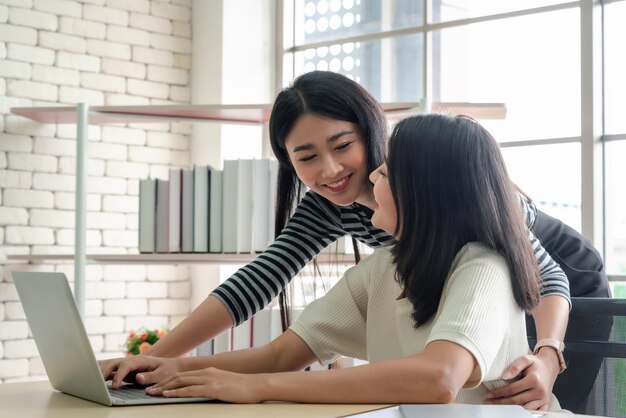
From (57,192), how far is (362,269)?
261 cm

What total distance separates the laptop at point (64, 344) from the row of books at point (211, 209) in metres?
1.82

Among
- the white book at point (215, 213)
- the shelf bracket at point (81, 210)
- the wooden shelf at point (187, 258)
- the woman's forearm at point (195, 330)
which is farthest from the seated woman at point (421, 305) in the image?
the shelf bracket at point (81, 210)

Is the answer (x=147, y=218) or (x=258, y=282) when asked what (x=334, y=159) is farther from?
(x=147, y=218)

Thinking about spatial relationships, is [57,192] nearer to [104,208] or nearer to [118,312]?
[104,208]

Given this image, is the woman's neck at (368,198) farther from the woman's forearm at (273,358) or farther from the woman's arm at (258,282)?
the woman's forearm at (273,358)

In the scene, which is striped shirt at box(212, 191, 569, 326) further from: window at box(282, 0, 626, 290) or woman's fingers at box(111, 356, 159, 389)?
window at box(282, 0, 626, 290)

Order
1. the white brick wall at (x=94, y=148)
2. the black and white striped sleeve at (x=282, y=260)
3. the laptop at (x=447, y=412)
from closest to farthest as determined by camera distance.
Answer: the laptop at (x=447, y=412) < the black and white striped sleeve at (x=282, y=260) < the white brick wall at (x=94, y=148)

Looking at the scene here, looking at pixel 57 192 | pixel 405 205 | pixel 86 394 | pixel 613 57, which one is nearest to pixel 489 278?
pixel 405 205

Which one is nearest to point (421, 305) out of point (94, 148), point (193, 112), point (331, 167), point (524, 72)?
point (331, 167)

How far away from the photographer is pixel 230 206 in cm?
328

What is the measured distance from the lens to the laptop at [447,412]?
3.46ft

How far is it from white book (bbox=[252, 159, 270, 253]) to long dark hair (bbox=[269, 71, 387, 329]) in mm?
1168

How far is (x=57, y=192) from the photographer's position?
154 inches

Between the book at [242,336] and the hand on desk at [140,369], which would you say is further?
the book at [242,336]
